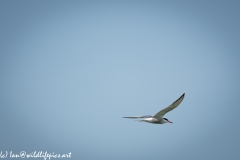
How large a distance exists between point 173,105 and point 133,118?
3.37 m

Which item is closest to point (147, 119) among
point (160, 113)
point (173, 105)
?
point (160, 113)

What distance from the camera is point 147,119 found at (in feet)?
104

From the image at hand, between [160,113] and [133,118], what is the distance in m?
2.61

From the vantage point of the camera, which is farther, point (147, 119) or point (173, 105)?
point (147, 119)

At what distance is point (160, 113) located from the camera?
31.1m

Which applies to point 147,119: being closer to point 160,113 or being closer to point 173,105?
point 160,113

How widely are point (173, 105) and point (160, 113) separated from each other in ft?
8.32

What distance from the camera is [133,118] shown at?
98.1 feet

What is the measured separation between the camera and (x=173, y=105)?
28.9 m

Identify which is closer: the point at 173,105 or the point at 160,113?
the point at 173,105

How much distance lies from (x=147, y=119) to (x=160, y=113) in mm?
1292
